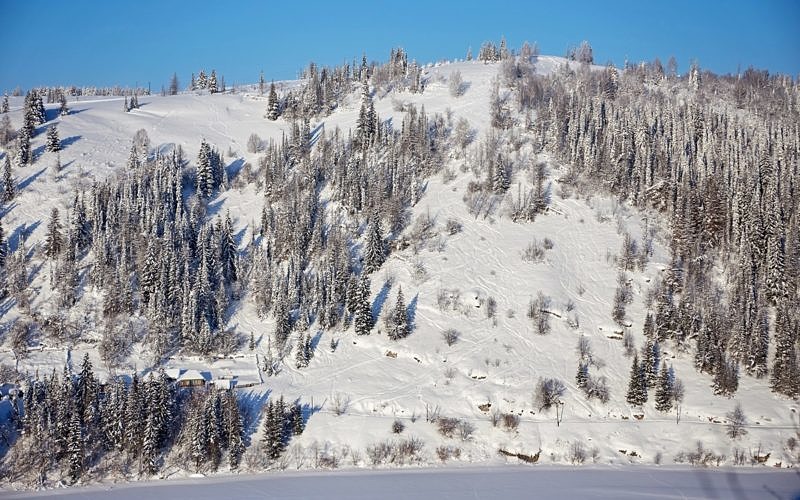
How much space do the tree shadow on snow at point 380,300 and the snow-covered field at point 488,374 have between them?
25cm

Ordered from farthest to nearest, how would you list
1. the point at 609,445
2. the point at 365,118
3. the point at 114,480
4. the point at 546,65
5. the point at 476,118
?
the point at 546,65
the point at 476,118
the point at 365,118
the point at 609,445
the point at 114,480

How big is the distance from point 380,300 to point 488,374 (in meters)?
18.7

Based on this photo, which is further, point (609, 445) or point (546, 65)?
point (546, 65)

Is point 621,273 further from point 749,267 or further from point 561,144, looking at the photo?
point 561,144

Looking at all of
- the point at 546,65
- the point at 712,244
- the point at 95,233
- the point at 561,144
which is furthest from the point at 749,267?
the point at 546,65

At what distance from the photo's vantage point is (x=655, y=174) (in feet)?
337

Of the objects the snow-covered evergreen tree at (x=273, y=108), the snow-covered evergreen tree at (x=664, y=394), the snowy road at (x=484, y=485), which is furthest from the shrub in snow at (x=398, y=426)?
the snow-covered evergreen tree at (x=273, y=108)

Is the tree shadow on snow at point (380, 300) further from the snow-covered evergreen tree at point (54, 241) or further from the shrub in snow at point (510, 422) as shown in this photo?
the snow-covered evergreen tree at point (54, 241)

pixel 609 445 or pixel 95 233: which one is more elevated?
pixel 95 233

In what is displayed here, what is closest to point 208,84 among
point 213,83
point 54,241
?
point 213,83

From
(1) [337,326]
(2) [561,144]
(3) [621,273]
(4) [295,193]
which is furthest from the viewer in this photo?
(2) [561,144]

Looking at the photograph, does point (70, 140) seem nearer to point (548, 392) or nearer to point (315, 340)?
point (315, 340)

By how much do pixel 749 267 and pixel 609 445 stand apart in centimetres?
3402

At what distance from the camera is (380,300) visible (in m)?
82.8
